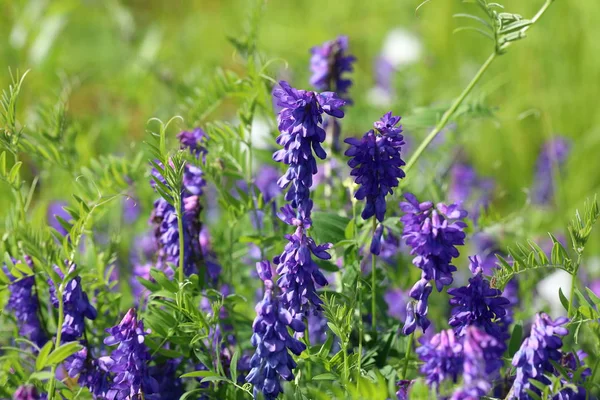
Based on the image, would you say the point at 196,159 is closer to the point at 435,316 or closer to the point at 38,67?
the point at 435,316

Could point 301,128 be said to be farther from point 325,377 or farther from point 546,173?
point 546,173

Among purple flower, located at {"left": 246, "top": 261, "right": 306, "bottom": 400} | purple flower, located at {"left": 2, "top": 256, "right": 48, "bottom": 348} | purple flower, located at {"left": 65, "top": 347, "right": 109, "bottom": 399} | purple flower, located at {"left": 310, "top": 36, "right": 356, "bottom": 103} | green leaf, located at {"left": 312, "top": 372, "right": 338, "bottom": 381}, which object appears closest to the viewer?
purple flower, located at {"left": 246, "top": 261, "right": 306, "bottom": 400}

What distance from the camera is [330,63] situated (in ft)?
7.25

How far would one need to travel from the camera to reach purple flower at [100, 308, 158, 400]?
1518 mm

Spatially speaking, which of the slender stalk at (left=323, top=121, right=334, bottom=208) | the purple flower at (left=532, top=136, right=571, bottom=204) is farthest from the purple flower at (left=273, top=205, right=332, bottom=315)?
the purple flower at (left=532, top=136, right=571, bottom=204)

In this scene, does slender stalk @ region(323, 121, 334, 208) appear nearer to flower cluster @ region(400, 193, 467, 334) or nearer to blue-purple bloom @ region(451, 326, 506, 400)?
flower cluster @ region(400, 193, 467, 334)

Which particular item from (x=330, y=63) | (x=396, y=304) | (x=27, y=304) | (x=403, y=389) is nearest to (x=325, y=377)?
(x=403, y=389)

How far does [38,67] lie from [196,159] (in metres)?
2.18

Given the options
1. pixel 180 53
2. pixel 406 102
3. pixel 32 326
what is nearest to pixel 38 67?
pixel 180 53

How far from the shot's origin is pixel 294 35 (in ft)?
17.0

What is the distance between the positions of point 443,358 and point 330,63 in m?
1.13

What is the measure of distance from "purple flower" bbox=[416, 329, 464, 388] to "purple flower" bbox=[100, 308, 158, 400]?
1.86 ft

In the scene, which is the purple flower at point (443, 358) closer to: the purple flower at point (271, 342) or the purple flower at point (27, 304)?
the purple flower at point (271, 342)

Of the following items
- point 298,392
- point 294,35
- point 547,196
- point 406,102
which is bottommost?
point 547,196
